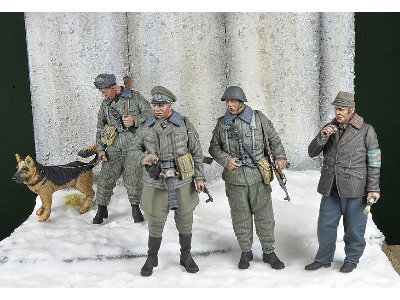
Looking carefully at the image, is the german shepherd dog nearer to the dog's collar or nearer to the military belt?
the dog's collar

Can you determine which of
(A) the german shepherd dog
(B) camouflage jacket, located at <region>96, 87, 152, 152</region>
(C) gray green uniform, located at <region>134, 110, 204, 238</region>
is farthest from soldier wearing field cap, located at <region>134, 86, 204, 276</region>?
(A) the german shepherd dog

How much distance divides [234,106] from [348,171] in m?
0.96

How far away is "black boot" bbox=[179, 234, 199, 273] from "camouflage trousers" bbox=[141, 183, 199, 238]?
9cm

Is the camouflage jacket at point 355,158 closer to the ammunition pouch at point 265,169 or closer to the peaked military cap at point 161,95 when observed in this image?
the ammunition pouch at point 265,169

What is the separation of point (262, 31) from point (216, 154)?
205 centimetres

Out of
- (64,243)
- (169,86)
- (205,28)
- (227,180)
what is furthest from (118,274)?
(205,28)

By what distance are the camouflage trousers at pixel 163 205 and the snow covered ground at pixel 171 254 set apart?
0.39 meters

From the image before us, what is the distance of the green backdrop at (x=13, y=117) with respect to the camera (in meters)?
6.89

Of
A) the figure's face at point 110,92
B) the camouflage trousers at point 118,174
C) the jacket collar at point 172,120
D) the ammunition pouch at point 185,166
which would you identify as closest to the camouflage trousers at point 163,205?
the ammunition pouch at point 185,166

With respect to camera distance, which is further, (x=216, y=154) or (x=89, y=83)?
(x=89, y=83)

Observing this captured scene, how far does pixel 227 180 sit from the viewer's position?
5109 mm

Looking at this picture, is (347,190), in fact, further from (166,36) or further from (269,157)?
(166,36)

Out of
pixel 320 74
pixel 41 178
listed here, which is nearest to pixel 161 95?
pixel 41 178

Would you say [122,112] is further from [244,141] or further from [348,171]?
[348,171]
